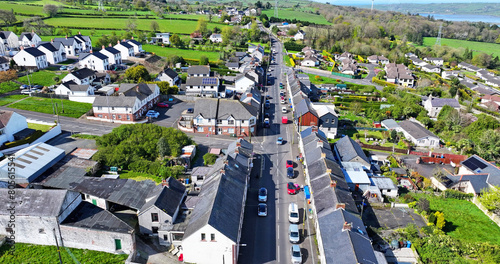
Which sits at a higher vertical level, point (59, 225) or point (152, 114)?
point (152, 114)

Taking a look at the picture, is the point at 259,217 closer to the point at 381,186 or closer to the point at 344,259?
the point at 344,259

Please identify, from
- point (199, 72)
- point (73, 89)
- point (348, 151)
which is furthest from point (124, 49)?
point (348, 151)

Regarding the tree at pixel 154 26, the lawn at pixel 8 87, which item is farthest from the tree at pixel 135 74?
the tree at pixel 154 26

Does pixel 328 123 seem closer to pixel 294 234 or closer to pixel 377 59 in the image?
pixel 294 234

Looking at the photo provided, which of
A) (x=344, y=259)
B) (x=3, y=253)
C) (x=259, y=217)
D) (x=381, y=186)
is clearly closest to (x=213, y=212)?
(x=259, y=217)

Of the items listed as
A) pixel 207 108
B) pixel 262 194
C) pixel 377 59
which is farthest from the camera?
pixel 377 59

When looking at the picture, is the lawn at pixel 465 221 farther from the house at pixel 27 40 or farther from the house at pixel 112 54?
the house at pixel 27 40

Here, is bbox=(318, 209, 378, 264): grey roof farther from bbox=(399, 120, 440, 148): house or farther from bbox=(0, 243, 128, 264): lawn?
bbox=(399, 120, 440, 148): house
